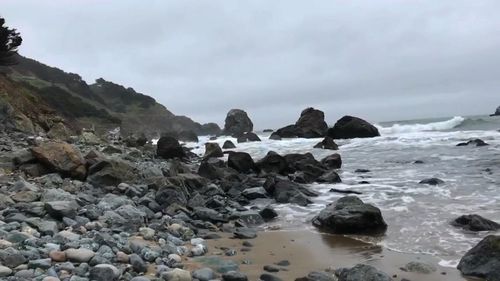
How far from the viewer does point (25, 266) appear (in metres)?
4.88

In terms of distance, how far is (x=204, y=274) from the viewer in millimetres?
5504

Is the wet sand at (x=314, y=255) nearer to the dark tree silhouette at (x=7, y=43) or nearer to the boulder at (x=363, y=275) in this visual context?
the boulder at (x=363, y=275)

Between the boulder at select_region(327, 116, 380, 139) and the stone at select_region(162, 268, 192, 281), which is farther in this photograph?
the boulder at select_region(327, 116, 380, 139)

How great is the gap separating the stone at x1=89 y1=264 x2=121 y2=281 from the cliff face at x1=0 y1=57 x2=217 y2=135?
14.0 metres

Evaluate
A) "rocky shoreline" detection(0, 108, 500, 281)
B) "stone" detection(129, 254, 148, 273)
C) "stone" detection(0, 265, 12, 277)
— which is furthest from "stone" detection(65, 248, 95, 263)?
"stone" detection(0, 265, 12, 277)

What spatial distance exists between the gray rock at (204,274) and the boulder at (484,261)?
3.17 metres

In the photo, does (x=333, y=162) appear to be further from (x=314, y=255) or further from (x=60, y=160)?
(x=314, y=255)

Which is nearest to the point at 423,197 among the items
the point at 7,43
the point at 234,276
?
the point at 234,276

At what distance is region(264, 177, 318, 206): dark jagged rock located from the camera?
1127cm

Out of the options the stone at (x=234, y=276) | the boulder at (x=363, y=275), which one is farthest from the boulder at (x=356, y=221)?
the stone at (x=234, y=276)

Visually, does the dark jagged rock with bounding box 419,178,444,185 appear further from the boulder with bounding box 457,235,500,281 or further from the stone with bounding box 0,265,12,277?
the stone with bounding box 0,265,12,277

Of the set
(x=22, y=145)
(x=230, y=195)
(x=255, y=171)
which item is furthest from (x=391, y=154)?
(x=22, y=145)

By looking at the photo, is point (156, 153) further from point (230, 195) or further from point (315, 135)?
point (315, 135)

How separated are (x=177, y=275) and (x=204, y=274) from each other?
364mm
